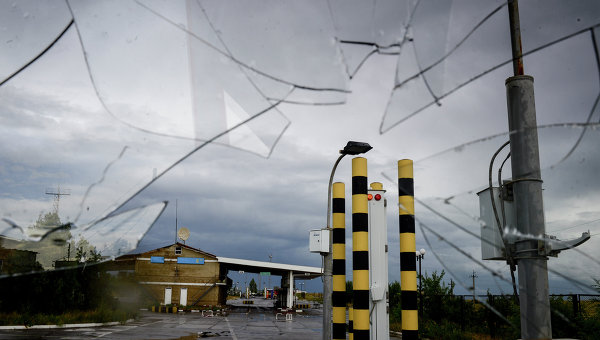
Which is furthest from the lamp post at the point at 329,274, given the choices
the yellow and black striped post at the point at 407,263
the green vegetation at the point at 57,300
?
the green vegetation at the point at 57,300

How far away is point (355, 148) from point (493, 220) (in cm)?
511

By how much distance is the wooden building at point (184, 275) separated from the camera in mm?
36094

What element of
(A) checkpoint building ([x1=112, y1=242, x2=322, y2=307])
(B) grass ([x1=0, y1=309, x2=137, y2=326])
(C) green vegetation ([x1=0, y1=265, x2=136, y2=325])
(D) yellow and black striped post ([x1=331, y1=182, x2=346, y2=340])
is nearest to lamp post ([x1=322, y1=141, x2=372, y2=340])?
(D) yellow and black striped post ([x1=331, y1=182, x2=346, y2=340])

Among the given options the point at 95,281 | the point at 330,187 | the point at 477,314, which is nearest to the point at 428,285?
the point at 477,314

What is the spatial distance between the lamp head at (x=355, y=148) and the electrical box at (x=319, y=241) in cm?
167

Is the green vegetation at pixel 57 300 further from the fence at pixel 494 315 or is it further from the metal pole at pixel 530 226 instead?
the metal pole at pixel 530 226

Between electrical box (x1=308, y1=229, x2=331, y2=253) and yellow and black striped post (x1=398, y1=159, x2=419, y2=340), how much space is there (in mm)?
2101

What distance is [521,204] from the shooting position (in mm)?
3062

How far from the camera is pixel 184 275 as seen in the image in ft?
122

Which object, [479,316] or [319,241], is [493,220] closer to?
[319,241]

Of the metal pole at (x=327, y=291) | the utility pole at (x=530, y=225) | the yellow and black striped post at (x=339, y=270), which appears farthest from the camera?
the metal pole at (x=327, y=291)

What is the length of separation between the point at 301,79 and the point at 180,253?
37.9m

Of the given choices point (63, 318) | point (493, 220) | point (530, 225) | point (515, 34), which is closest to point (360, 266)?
point (493, 220)

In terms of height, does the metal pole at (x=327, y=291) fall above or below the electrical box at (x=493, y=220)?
below
